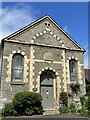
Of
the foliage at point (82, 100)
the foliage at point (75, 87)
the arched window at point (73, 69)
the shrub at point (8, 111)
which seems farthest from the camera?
the arched window at point (73, 69)

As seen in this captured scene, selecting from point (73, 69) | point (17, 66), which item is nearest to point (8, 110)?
point (17, 66)

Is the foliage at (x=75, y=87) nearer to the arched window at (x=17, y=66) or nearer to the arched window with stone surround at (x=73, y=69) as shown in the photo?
the arched window with stone surround at (x=73, y=69)

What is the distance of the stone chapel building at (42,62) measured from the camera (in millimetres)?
16047

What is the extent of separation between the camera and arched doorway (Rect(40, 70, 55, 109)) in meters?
17.1

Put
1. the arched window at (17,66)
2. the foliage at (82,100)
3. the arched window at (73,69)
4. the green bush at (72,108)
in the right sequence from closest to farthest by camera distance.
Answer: the green bush at (72,108)
the arched window at (17,66)
the foliage at (82,100)
the arched window at (73,69)

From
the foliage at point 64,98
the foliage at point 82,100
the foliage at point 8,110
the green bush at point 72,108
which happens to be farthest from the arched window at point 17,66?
the foliage at point 82,100

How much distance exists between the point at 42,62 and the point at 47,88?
97.4 inches

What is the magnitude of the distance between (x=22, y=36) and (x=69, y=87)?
21.5 feet

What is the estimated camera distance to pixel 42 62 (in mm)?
17266

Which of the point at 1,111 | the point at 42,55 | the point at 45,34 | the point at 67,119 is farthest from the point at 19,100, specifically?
the point at 45,34

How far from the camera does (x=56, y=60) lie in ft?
58.9

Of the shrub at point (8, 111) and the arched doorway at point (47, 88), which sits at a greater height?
the arched doorway at point (47, 88)

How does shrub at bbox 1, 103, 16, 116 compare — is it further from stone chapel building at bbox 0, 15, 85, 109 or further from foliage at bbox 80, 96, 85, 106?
foliage at bbox 80, 96, 85, 106

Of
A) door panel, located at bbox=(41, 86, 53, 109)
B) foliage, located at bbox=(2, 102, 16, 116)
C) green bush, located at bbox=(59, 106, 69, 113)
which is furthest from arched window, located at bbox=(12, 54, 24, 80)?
green bush, located at bbox=(59, 106, 69, 113)
